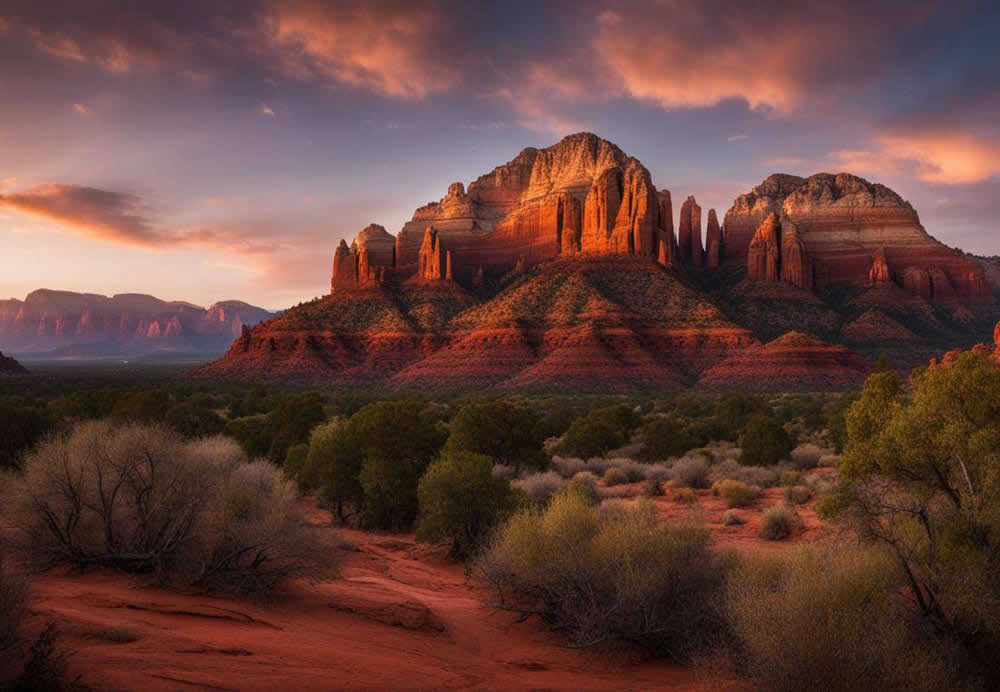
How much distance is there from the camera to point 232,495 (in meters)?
12.3

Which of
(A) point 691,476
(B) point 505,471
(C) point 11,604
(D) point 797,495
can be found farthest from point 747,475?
(C) point 11,604

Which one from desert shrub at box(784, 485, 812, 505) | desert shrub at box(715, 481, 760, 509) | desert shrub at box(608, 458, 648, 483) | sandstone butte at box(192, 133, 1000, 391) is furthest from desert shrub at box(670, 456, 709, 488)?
sandstone butte at box(192, 133, 1000, 391)

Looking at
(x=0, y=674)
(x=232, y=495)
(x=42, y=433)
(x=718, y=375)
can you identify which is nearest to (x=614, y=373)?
(x=718, y=375)

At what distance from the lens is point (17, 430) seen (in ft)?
75.2

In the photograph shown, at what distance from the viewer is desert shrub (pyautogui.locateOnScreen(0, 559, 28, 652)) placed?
20.8ft

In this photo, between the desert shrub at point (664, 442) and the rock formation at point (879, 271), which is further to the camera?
the rock formation at point (879, 271)

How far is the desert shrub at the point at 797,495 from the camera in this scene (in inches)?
874

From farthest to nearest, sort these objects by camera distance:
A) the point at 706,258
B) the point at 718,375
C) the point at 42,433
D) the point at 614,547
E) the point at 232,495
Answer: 1. the point at 706,258
2. the point at 718,375
3. the point at 42,433
4. the point at 232,495
5. the point at 614,547

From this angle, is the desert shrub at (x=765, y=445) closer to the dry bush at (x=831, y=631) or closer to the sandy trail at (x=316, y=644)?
the sandy trail at (x=316, y=644)

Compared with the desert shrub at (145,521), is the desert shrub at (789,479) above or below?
below

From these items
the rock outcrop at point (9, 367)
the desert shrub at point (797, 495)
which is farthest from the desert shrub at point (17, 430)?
the rock outcrop at point (9, 367)

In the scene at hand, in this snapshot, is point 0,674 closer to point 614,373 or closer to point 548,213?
point 614,373

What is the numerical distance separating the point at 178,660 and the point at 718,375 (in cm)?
7684

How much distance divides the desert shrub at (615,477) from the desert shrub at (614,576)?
14.9 m
